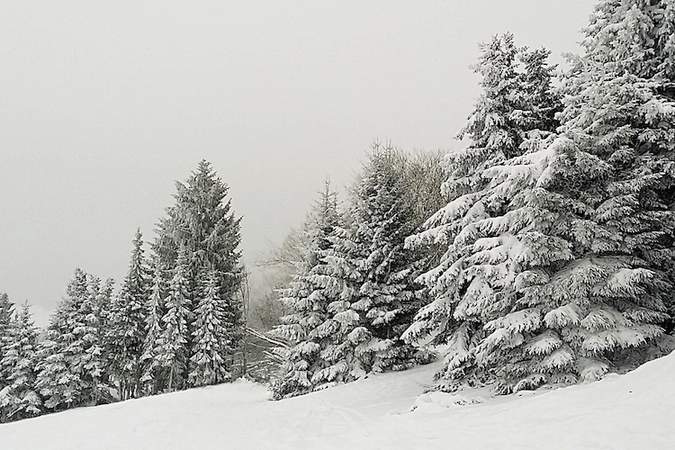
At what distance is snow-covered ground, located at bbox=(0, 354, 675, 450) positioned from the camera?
624cm

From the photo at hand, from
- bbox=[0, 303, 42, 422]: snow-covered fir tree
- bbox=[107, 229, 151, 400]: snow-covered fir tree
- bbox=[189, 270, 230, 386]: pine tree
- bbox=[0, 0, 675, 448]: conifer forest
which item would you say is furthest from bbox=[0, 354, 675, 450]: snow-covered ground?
bbox=[0, 303, 42, 422]: snow-covered fir tree

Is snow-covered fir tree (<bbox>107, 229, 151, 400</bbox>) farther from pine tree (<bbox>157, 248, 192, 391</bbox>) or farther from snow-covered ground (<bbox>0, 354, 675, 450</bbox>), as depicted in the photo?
snow-covered ground (<bbox>0, 354, 675, 450</bbox>)

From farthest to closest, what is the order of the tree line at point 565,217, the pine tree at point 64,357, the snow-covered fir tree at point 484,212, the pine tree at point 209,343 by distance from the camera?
the pine tree at point 64,357, the pine tree at point 209,343, the snow-covered fir tree at point 484,212, the tree line at point 565,217

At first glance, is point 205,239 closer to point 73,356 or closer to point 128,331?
point 128,331

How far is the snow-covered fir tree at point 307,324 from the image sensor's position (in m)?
15.7

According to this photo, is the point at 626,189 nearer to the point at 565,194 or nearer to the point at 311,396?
the point at 565,194

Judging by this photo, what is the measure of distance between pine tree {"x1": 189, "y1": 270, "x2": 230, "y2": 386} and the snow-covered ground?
634 cm

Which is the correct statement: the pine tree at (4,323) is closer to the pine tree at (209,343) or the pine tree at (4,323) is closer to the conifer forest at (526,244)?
the pine tree at (209,343)

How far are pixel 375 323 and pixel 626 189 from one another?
7.67 m

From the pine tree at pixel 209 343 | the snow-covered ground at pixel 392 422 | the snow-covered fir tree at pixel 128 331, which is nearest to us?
the snow-covered ground at pixel 392 422

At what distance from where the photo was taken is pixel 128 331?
25.4 meters

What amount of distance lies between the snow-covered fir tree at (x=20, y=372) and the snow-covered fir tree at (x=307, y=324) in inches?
601

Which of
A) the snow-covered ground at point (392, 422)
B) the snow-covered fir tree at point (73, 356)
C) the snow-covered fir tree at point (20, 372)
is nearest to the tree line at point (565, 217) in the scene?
the snow-covered ground at point (392, 422)

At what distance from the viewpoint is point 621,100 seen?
9.46 m
